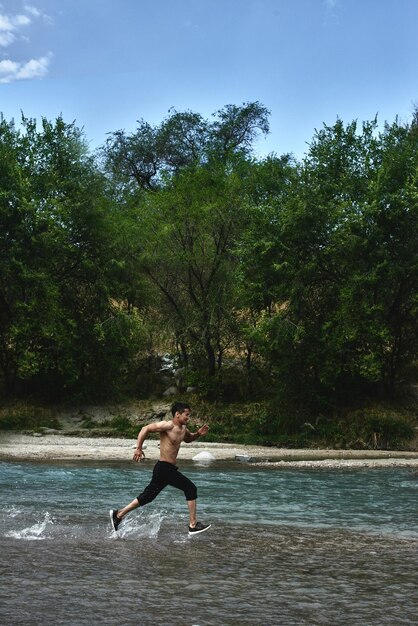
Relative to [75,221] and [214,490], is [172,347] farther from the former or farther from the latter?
[214,490]

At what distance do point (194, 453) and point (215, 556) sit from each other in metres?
18.7

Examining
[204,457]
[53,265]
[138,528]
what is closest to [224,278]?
[53,265]

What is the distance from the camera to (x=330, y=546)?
13.0m

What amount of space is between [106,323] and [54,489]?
1883 cm

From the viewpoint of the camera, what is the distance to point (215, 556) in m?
11.9

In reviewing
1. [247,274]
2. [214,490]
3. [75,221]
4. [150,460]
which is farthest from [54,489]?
[75,221]

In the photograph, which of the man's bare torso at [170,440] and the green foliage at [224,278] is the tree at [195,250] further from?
the man's bare torso at [170,440]

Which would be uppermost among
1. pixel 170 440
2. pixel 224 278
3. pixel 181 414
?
pixel 224 278

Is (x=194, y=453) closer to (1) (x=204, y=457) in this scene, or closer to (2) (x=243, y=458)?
(1) (x=204, y=457)

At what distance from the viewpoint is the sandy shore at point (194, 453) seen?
28422 millimetres

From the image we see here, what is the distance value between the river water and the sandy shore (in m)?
6.64

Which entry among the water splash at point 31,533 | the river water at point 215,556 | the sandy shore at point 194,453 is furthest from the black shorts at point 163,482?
the sandy shore at point 194,453

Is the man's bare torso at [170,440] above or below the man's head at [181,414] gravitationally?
below

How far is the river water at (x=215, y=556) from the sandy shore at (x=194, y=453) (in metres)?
6.64
